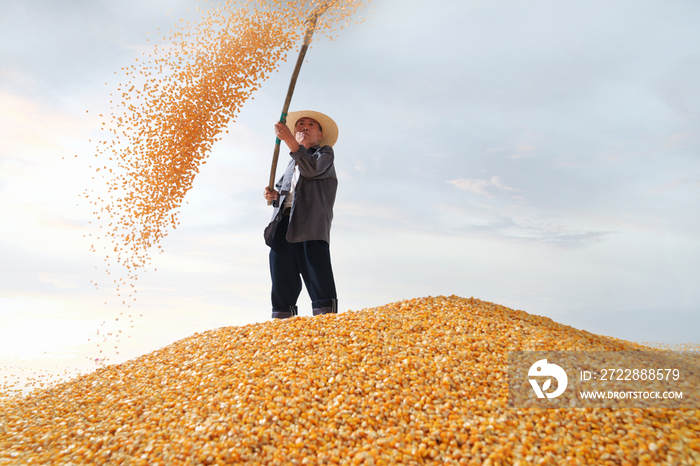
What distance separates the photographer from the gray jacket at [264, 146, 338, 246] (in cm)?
421

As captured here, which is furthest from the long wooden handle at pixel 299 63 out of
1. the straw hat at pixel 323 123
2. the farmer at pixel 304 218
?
the straw hat at pixel 323 123

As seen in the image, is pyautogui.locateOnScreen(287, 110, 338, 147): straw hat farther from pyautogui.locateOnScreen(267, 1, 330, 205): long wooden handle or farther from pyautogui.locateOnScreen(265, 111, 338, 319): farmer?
pyautogui.locateOnScreen(267, 1, 330, 205): long wooden handle

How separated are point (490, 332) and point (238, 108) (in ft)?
10.6

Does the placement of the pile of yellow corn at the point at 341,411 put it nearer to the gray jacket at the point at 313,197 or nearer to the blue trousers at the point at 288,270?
the blue trousers at the point at 288,270

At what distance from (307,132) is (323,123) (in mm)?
212

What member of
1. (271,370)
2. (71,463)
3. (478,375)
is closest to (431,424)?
(478,375)

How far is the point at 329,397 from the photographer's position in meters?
2.35

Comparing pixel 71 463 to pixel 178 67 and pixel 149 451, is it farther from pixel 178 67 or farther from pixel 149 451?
pixel 178 67

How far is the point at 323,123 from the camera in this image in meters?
4.75
